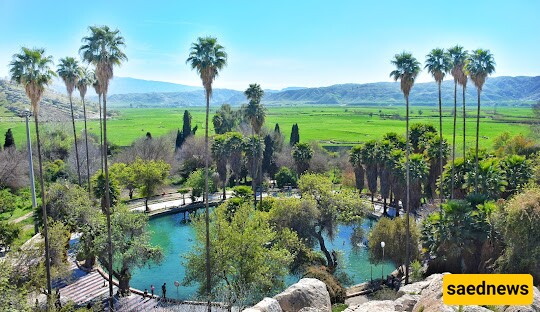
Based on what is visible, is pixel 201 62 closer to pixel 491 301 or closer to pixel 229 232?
pixel 229 232

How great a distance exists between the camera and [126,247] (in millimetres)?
29875

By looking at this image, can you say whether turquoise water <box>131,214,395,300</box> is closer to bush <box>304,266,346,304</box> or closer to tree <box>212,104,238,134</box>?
bush <box>304,266,346,304</box>

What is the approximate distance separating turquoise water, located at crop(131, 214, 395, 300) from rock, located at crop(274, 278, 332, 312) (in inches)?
389

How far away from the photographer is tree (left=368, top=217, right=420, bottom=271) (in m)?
31.0

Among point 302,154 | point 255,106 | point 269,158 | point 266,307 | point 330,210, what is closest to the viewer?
point 266,307

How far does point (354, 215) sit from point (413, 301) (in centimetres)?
1561

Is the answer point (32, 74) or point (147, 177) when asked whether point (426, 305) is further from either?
point (147, 177)

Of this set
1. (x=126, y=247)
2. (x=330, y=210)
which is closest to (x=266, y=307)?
(x=126, y=247)

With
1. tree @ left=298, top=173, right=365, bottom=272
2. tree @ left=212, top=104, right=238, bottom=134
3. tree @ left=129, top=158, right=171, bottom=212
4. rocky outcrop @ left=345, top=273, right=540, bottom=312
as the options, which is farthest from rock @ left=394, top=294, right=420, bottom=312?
tree @ left=212, top=104, right=238, bottom=134

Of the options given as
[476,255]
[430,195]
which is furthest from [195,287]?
[430,195]

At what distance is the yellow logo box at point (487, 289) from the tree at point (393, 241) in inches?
863

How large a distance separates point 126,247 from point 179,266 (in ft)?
25.0

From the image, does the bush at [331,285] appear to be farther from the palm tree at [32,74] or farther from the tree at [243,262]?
the palm tree at [32,74]

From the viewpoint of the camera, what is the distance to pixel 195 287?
32.2m
